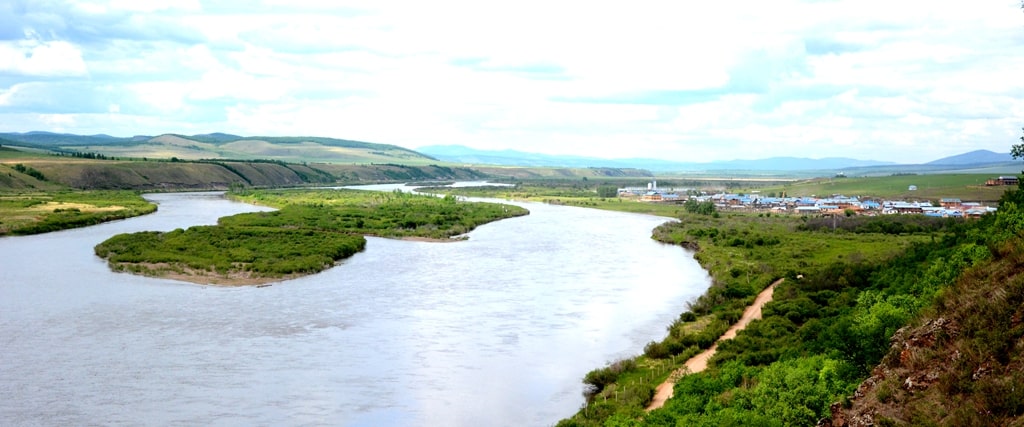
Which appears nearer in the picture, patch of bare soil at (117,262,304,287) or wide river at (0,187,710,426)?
wide river at (0,187,710,426)

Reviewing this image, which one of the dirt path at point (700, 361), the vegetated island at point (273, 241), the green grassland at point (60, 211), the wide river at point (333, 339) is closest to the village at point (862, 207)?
the vegetated island at point (273, 241)

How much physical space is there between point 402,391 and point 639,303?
1514 cm

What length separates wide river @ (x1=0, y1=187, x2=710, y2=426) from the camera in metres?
21.2

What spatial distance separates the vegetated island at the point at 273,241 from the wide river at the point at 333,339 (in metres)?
1.66

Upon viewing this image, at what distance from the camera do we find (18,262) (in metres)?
44.2

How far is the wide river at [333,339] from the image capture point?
21.2 metres

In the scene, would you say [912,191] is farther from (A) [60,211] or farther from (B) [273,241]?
(A) [60,211]

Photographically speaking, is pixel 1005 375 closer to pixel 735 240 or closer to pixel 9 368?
pixel 9 368

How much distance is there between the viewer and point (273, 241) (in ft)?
170

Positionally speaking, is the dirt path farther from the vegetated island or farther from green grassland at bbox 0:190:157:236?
green grassland at bbox 0:190:157:236

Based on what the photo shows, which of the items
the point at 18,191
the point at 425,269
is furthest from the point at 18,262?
the point at 18,191

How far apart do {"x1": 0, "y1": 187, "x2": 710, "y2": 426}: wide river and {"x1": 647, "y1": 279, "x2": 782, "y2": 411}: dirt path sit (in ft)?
7.31

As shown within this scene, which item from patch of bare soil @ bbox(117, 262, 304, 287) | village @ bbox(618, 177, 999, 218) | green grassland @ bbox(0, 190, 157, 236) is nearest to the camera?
patch of bare soil @ bbox(117, 262, 304, 287)

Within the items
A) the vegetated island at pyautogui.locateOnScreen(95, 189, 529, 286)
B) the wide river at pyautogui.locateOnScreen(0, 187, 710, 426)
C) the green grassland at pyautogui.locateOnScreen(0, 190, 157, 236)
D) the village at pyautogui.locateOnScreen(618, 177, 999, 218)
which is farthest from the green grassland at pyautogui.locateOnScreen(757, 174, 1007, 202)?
the green grassland at pyautogui.locateOnScreen(0, 190, 157, 236)
